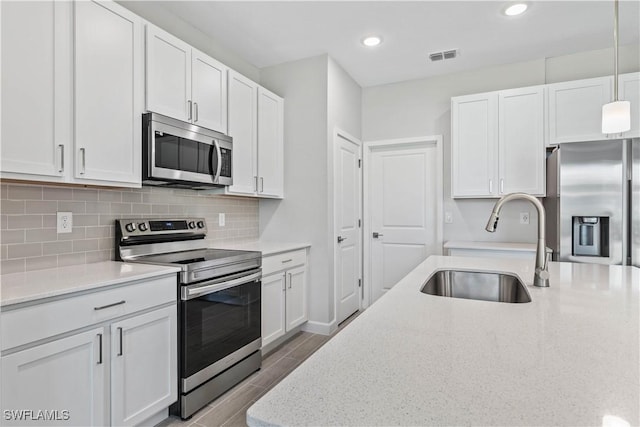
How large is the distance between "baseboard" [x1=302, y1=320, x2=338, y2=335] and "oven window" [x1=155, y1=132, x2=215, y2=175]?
1789mm

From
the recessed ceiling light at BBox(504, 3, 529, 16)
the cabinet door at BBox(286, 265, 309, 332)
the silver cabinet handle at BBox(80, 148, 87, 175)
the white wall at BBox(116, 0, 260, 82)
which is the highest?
the recessed ceiling light at BBox(504, 3, 529, 16)

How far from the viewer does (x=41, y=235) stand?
6.00 feet

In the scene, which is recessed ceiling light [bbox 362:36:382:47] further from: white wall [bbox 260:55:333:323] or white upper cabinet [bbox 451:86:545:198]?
white upper cabinet [bbox 451:86:545:198]

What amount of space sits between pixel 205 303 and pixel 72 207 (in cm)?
95

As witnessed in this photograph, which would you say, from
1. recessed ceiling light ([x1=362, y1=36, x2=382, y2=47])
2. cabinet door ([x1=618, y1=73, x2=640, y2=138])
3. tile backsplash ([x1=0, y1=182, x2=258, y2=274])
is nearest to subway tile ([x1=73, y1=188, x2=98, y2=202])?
tile backsplash ([x1=0, y1=182, x2=258, y2=274])

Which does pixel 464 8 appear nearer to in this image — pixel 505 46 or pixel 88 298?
pixel 505 46

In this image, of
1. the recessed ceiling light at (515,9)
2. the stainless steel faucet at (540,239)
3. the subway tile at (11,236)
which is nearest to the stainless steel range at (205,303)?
the subway tile at (11,236)

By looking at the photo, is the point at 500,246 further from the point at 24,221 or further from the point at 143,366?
the point at 24,221

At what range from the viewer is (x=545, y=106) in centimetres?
317

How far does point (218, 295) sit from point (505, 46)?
3349 millimetres

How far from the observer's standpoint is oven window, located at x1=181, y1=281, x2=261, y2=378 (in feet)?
6.39

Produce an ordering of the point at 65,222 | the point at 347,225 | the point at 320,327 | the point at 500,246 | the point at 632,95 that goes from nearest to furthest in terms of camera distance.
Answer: the point at 65,222 → the point at 632,95 → the point at 500,246 → the point at 320,327 → the point at 347,225

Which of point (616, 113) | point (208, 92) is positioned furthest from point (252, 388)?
point (616, 113)

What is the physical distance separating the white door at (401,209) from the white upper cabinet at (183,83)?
2.15 m
